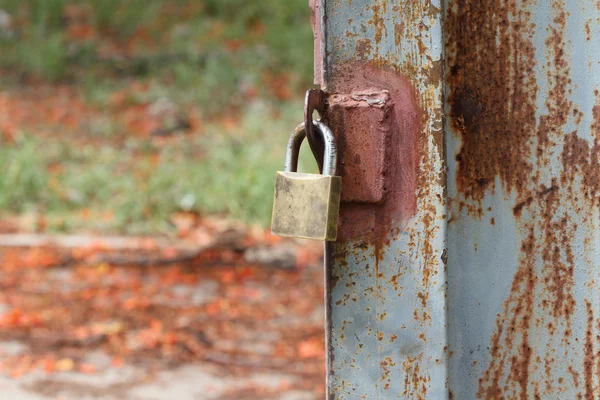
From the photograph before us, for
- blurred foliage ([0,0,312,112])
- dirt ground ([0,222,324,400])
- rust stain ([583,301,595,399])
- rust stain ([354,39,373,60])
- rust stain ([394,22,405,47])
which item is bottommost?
dirt ground ([0,222,324,400])

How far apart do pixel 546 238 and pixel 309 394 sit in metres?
2.69

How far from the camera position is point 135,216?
5.86 metres

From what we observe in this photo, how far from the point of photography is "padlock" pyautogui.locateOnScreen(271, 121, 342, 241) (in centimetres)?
81

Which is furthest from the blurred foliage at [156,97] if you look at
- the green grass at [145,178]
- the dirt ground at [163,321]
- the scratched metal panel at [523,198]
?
the scratched metal panel at [523,198]

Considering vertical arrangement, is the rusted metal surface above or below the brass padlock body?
above

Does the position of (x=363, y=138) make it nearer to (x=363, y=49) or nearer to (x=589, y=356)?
(x=363, y=49)

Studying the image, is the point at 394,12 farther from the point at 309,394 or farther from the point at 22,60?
the point at 22,60

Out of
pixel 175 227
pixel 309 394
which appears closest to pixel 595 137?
pixel 309 394

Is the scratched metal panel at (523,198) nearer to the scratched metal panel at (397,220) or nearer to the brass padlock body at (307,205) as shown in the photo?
the scratched metal panel at (397,220)

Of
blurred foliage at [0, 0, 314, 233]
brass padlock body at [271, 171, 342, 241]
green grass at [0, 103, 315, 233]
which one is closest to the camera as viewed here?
brass padlock body at [271, 171, 342, 241]

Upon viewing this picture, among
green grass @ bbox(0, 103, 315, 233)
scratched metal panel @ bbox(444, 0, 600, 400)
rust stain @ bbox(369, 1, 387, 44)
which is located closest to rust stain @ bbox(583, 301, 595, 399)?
scratched metal panel @ bbox(444, 0, 600, 400)

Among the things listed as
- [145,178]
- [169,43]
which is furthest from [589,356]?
[169,43]

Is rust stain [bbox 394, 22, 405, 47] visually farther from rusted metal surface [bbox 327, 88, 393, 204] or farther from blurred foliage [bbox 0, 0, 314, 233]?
blurred foliage [bbox 0, 0, 314, 233]

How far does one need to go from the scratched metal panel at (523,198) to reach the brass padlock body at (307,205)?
16 centimetres
